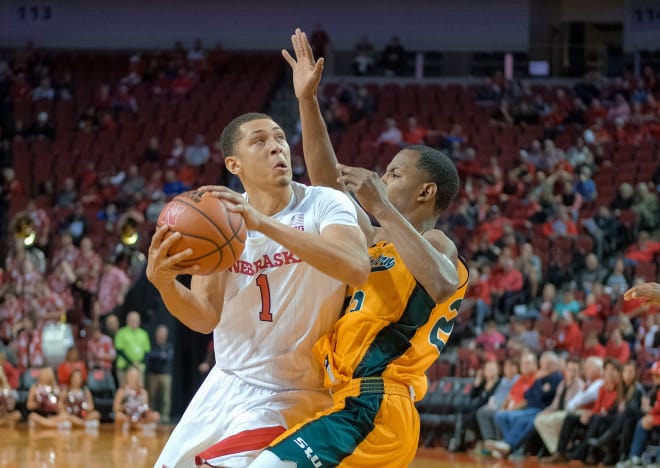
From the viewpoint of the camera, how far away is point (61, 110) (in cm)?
2105

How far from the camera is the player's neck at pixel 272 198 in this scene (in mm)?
4041

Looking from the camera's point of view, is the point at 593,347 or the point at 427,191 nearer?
the point at 427,191

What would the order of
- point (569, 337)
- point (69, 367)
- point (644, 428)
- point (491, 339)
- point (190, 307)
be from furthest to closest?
point (69, 367) → point (491, 339) → point (569, 337) → point (644, 428) → point (190, 307)

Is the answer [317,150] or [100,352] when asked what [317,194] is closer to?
[317,150]

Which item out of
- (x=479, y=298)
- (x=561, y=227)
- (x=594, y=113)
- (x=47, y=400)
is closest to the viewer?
(x=47, y=400)

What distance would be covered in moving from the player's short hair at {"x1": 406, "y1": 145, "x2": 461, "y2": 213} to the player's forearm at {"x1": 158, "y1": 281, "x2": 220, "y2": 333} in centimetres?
92

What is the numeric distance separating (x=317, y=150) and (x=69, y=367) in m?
9.52

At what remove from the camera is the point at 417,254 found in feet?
12.1

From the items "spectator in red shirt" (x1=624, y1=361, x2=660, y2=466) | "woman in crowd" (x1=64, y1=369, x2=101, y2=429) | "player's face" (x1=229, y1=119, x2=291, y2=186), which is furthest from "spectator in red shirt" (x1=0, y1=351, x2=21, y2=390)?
"player's face" (x1=229, y1=119, x2=291, y2=186)

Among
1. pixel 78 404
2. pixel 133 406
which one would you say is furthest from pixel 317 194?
pixel 78 404

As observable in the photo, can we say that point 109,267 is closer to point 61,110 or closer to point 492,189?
point 492,189

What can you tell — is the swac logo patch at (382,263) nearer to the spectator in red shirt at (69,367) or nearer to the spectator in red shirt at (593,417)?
the spectator in red shirt at (593,417)

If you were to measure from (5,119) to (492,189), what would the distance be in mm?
9603

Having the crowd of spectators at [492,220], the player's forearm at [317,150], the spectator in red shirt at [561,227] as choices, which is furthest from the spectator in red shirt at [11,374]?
the player's forearm at [317,150]
